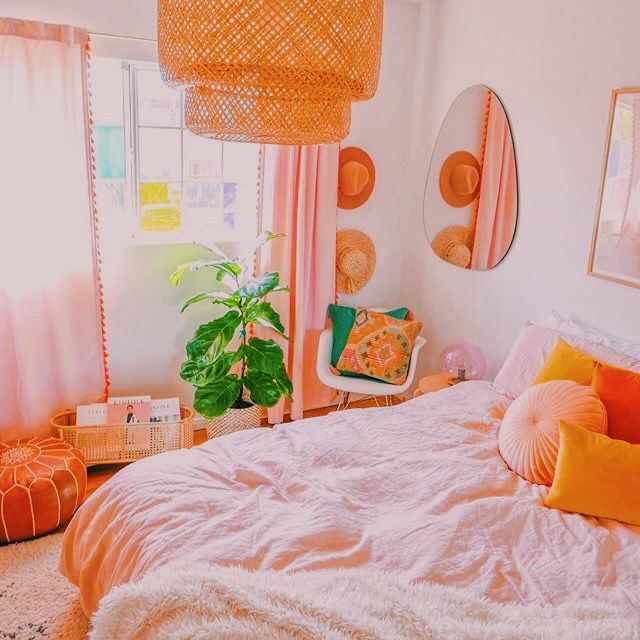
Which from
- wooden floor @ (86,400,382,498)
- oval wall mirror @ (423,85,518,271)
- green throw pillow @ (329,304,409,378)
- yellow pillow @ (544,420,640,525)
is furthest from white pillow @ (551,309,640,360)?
wooden floor @ (86,400,382,498)

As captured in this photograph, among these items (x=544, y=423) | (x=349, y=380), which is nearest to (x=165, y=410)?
(x=349, y=380)

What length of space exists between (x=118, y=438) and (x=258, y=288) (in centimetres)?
98

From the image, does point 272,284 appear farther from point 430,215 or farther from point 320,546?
point 320,546

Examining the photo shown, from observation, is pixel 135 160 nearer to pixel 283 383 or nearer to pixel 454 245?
pixel 283 383

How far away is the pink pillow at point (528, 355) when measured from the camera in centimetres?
284

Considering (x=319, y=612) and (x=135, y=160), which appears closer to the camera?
(x=319, y=612)

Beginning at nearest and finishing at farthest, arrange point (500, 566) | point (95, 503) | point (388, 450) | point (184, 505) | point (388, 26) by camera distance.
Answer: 1. point (500, 566)
2. point (184, 505)
3. point (95, 503)
4. point (388, 450)
5. point (388, 26)

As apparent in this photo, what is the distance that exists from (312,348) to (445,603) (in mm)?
2529

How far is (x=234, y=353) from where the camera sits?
342 centimetres

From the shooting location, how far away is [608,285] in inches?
114

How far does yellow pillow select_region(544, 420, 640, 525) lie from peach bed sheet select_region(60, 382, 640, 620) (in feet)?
0.13

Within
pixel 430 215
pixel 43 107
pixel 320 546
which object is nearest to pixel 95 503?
pixel 320 546

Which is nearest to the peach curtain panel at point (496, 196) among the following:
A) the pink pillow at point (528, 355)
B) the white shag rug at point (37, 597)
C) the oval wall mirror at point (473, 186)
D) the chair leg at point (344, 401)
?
the oval wall mirror at point (473, 186)

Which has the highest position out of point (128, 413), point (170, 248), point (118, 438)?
point (170, 248)
